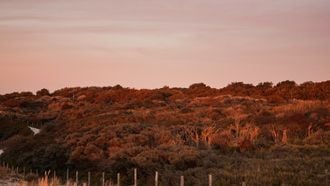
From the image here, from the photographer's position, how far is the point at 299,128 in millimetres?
37000

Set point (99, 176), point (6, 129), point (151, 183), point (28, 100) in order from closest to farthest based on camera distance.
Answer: point (151, 183) → point (99, 176) → point (6, 129) → point (28, 100)

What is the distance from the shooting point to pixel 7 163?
39719 mm

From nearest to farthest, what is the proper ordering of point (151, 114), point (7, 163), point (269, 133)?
point (269, 133) → point (7, 163) → point (151, 114)

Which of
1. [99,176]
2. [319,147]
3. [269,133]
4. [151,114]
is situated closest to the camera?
[99,176]

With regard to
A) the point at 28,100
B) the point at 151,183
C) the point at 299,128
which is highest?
the point at 28,100

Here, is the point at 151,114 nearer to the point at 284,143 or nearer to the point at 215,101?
the point at 215,101

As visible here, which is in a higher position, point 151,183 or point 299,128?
point 299,128

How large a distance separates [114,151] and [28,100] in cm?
7750

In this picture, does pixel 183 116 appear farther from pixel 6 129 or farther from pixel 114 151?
pixel 6 129

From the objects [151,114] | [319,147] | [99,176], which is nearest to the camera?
[99,176]

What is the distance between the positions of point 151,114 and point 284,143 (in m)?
23.4

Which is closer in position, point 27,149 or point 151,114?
point 27,149

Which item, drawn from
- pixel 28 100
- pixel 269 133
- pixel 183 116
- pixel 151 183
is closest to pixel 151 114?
pixel 183 116

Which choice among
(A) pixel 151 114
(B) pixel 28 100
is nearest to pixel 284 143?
(A) pixel 151 114
